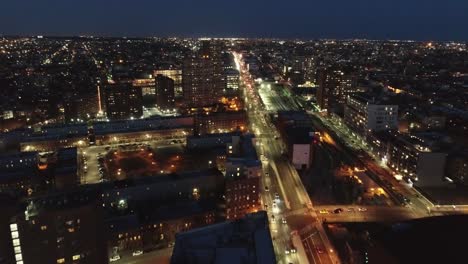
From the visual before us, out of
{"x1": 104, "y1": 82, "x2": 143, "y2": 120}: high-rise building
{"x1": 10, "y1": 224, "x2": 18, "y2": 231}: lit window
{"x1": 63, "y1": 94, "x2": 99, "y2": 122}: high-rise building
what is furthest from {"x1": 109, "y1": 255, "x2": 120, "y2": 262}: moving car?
{"x1": 63, "y1": 94, "x2": 99, "y2": 122}: high-rise building

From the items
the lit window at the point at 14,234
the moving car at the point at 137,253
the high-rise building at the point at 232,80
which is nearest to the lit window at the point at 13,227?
the lit window at the point at 14,234

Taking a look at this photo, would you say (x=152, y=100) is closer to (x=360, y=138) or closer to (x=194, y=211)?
(x=360, y=138)

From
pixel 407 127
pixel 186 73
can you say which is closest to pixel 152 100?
pixel 186 73

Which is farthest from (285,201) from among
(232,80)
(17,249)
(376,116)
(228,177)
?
(232,80)

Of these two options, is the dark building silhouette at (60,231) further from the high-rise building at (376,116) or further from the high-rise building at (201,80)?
the high-rise building at (201,80)

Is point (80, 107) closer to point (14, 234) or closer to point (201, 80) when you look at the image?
point (201, 80)

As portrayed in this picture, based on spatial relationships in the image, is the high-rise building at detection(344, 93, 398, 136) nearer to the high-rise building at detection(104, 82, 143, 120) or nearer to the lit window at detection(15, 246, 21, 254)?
the high-rise building at detection(104, 82, 143, 120)
